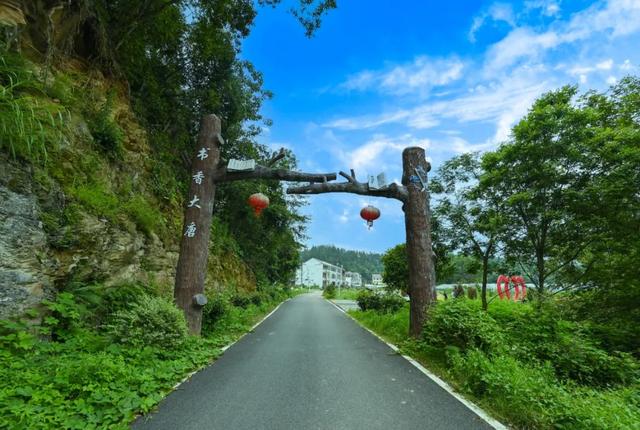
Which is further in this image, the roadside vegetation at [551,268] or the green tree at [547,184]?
the green tree at [547,184]

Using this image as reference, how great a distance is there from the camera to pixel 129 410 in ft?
11.4

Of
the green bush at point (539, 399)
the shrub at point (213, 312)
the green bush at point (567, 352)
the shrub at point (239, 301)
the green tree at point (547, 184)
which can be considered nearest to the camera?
the green bush at point (539, 399)

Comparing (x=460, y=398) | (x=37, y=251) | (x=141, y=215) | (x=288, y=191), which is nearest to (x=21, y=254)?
(x=37, y=251)

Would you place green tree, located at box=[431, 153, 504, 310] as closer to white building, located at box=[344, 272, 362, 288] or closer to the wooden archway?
the wooden archway

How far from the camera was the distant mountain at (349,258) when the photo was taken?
476 feet

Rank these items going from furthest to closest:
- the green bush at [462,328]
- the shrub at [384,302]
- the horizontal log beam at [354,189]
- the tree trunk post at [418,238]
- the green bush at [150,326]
Answer: the shrub at [384,302] < the horizontal log beam at [354,189] < the tree trunk post at [418,238] < the green bush at [462,328] < the green bush at [150,326]

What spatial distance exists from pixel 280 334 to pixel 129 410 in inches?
278

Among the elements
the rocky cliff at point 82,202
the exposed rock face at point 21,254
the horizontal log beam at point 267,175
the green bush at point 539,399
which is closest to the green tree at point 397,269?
the horizontal log beam at point 267,175

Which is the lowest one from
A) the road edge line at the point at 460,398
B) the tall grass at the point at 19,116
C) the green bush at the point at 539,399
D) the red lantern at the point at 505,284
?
the road edge line at the point at 460,398

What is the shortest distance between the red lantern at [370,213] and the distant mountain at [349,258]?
132m

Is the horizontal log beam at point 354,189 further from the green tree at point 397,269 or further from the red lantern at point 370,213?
the green tree at point 397,269

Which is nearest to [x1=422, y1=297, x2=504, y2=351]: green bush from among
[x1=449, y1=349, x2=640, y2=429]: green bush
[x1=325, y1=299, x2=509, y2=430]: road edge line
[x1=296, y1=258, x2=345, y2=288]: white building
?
[x1=325, y1=299, x2=509, y2=430]: road edge line

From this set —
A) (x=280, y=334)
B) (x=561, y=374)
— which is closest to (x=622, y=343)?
(x=561, y=374)

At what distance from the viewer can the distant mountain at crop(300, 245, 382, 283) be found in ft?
476
